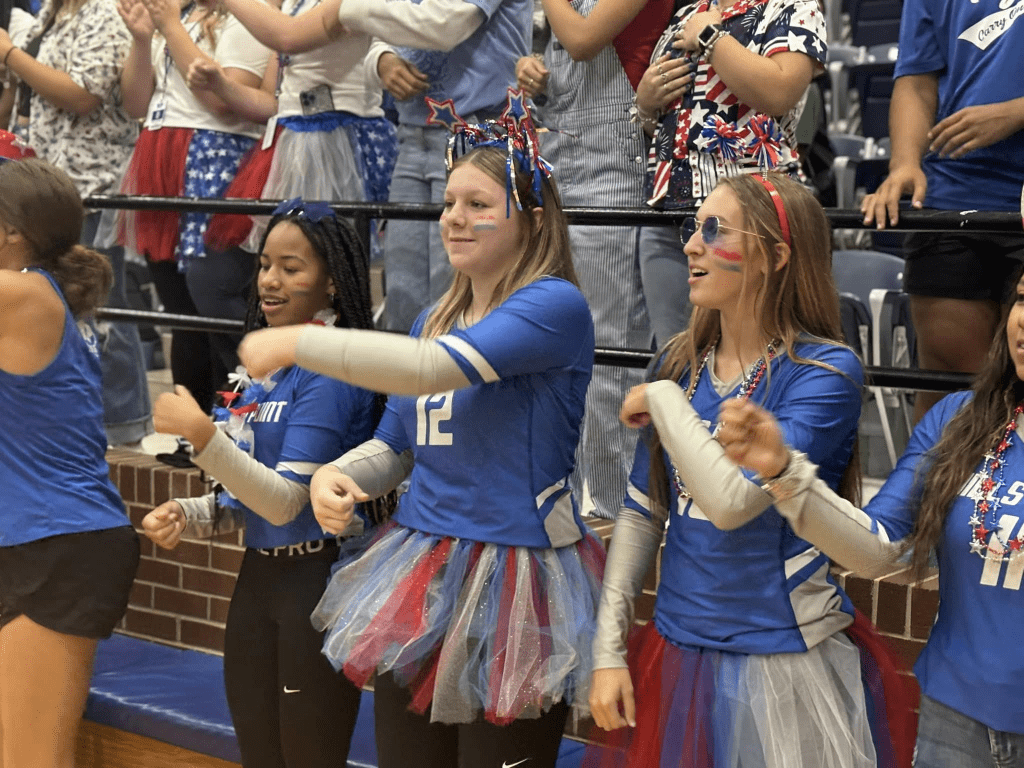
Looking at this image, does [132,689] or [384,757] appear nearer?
[384,757]

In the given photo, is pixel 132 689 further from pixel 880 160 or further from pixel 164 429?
pixel 880 160

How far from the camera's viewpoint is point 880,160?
6.13m

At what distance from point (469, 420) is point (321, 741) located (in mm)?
793

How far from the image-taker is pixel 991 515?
6.48 ft

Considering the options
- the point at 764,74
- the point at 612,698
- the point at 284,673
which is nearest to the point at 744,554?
the point at 612,698

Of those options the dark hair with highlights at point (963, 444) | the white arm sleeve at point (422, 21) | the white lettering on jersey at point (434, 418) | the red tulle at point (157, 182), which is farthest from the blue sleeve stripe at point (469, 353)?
the red tulle at point (157, 182)

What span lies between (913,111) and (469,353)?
128 centimetres

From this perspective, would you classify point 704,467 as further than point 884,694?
No

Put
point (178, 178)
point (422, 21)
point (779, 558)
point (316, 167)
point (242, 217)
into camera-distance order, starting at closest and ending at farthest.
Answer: point (779, 558) → point (422, 21) → point (316, 167) → point (242, 217) → point (178, 178)

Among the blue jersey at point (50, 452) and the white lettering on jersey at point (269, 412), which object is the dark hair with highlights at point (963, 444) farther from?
the blue jersey at point (50, 452)

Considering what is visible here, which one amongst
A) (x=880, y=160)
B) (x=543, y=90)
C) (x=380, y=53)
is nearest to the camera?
(x=543, y=90)

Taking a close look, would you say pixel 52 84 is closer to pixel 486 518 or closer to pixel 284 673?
pixel 284 673

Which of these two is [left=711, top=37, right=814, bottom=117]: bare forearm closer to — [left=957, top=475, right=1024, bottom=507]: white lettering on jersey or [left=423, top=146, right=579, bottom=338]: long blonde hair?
[left=423, top=146, right=579, bottom=338]: long blonde hair

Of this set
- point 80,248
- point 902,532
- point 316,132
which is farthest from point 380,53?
point 902,532
